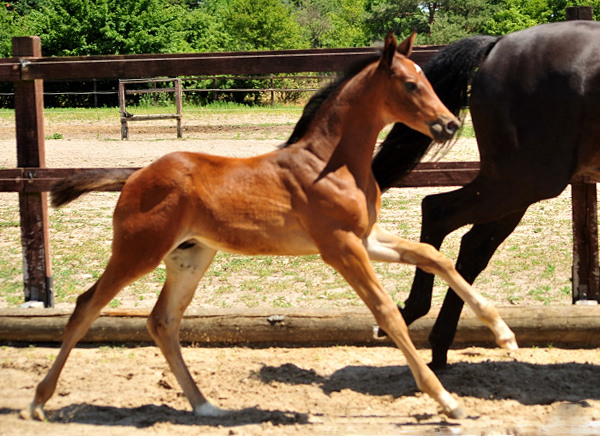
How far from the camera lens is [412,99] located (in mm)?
3371

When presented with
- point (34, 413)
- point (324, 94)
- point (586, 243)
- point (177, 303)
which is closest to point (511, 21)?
point (586, 243)

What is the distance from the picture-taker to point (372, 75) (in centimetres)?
347

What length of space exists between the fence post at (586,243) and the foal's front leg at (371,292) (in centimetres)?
222

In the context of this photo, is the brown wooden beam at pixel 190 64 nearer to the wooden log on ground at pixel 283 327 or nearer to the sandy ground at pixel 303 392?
the wooden log on ground at pixel 283 327

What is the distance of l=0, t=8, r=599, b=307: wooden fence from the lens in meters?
4.89

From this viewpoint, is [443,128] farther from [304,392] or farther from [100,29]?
[100,29]

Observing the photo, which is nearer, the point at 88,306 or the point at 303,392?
the point at 88,306

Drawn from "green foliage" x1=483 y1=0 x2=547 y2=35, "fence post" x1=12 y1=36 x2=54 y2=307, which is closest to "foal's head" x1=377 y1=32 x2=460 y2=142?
Result: "fence post" x1=12 y1=36 x2=54 y2=307

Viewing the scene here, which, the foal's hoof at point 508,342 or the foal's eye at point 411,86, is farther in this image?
the foal's eye at point 411,86

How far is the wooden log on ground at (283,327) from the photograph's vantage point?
4.55 m

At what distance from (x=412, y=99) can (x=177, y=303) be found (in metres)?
1.68

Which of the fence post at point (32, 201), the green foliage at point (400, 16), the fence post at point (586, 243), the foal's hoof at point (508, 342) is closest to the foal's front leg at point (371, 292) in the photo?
the foal's hoof at point (508, 342)

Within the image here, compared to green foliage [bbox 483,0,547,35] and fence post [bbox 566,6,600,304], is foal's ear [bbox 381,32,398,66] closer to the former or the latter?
fence post [bbox 566,6,600,304]

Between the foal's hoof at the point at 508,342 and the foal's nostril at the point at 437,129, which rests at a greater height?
the foal's nostril at the point at 437,129
